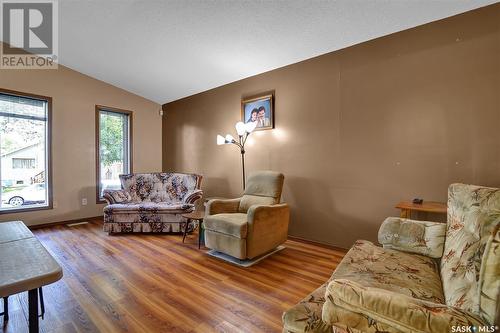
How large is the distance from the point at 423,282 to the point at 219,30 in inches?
115

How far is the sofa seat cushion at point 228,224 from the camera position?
2449 millimetres

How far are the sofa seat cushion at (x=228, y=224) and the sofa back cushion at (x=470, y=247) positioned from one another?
163cm

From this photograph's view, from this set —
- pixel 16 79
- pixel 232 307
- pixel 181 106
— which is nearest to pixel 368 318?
pixel 232 307

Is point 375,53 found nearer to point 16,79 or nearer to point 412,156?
point 412,156

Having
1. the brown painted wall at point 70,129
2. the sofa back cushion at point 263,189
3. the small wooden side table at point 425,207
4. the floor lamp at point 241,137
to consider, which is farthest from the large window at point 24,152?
the small wooden side table at point 425,207

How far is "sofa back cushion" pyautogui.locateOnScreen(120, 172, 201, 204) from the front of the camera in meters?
4.20

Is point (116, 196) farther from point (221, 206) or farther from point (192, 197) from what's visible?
point (221, 206)

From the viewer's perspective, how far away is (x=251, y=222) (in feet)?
8.13

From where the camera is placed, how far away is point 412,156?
8.12 ft

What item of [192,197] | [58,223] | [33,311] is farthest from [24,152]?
[33,311]

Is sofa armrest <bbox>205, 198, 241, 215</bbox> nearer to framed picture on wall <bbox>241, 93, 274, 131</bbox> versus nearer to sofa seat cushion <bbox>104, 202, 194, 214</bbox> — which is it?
sofa seat cushion <bbox>104, 202, 194, 214</bbox>

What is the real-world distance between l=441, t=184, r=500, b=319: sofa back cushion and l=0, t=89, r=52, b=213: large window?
17.0ft

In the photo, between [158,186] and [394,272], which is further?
[158,186]

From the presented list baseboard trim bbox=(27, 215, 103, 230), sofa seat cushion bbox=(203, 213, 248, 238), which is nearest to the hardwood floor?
sofa seat cushion bbox=(203, 213, 248, 238)
